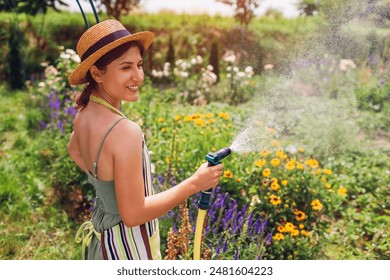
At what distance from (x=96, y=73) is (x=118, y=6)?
5554 mm

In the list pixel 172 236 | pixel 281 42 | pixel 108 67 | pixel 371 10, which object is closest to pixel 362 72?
pixel 281 42

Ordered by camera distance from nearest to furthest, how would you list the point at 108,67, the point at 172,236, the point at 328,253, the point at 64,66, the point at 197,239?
the point at 108,67, the point at 197,239, the point at 172,236, the point at 328,253, the point at 64,66

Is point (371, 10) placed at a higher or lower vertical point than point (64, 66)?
higher

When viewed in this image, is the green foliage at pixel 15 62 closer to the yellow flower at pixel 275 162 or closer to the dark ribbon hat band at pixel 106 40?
the yellow flower at pixel 275 162

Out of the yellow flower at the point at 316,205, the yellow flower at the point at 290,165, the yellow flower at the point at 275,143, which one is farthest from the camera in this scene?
the yellow flower at the point at 275,143

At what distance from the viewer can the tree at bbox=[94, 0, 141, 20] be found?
22.2ft

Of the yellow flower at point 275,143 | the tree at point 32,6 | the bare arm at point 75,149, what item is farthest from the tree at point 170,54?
the bare arm at point 75,149

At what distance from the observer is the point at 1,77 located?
6793 millimetres

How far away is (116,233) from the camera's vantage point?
1.95 meters

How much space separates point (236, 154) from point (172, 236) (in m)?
1.24

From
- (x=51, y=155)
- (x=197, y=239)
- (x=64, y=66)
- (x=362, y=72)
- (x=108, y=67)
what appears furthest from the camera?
(x=362, y=72)

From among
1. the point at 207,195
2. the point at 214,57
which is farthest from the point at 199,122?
the point at 214,57

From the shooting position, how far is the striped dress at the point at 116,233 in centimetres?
189
